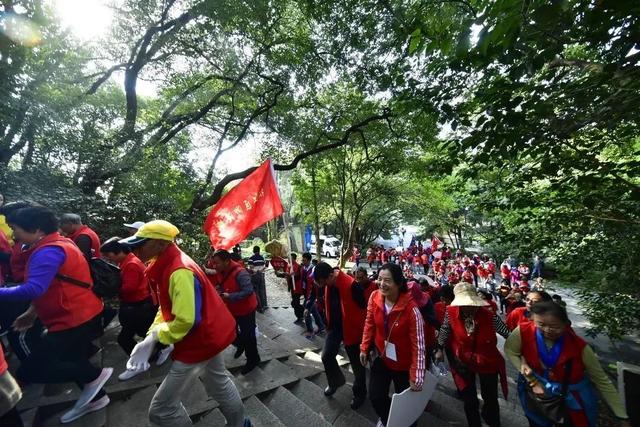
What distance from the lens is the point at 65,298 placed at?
2.84 metres

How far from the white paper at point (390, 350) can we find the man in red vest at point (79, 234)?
380 cm

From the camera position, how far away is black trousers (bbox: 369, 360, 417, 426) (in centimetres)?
314

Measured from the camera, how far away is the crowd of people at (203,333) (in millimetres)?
2492

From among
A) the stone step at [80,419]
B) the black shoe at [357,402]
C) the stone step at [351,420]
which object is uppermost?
the stone step at [80,419]

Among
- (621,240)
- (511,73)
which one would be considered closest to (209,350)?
(511,73)

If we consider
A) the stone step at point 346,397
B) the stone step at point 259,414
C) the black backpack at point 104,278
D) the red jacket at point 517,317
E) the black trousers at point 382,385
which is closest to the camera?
the black trousers at point 382,385

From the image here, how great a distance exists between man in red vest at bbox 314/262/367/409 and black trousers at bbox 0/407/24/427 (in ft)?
8.83

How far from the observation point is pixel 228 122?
11.5 metres

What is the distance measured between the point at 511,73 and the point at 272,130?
9.87 m

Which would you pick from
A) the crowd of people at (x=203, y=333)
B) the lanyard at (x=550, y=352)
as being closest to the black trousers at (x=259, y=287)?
the crowd of people at (x=203, y=333)

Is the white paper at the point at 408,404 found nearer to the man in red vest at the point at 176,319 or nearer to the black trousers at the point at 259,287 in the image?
the man in red vest at the point at 176,319

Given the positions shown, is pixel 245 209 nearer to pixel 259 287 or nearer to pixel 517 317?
pixel 259 287

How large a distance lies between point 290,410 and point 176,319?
208 cm

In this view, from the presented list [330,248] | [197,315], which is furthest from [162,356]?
[330,248]
